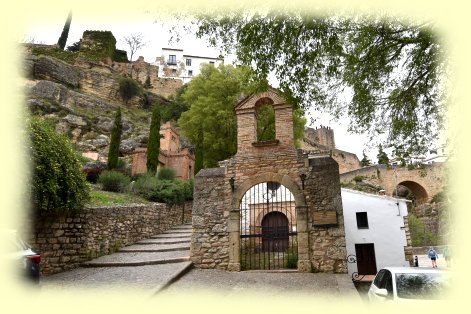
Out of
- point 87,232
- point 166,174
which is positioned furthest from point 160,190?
point 87,232

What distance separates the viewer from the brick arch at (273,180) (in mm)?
9156

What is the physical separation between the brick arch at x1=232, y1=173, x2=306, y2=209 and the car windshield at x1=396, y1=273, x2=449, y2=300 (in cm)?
398

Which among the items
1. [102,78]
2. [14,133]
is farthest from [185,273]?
[102,78]

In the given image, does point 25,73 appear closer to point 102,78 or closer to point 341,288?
point 102,78

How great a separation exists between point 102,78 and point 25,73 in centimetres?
913

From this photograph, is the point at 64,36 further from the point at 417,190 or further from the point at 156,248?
the point at 417,190

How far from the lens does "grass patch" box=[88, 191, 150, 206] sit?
12.4 m

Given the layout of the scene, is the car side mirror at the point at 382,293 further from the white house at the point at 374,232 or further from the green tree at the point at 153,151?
the green tree at the point at 153,151

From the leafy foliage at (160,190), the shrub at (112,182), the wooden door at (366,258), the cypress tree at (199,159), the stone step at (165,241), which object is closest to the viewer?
the stone step at (165,241)

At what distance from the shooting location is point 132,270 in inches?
354

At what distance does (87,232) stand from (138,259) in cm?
183

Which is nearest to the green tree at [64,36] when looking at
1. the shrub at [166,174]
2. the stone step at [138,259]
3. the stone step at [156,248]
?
the shrub at [166,174]

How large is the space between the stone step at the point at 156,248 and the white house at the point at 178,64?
48031 mm

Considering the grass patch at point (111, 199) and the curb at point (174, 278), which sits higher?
the grass patch at point (111, 199)
